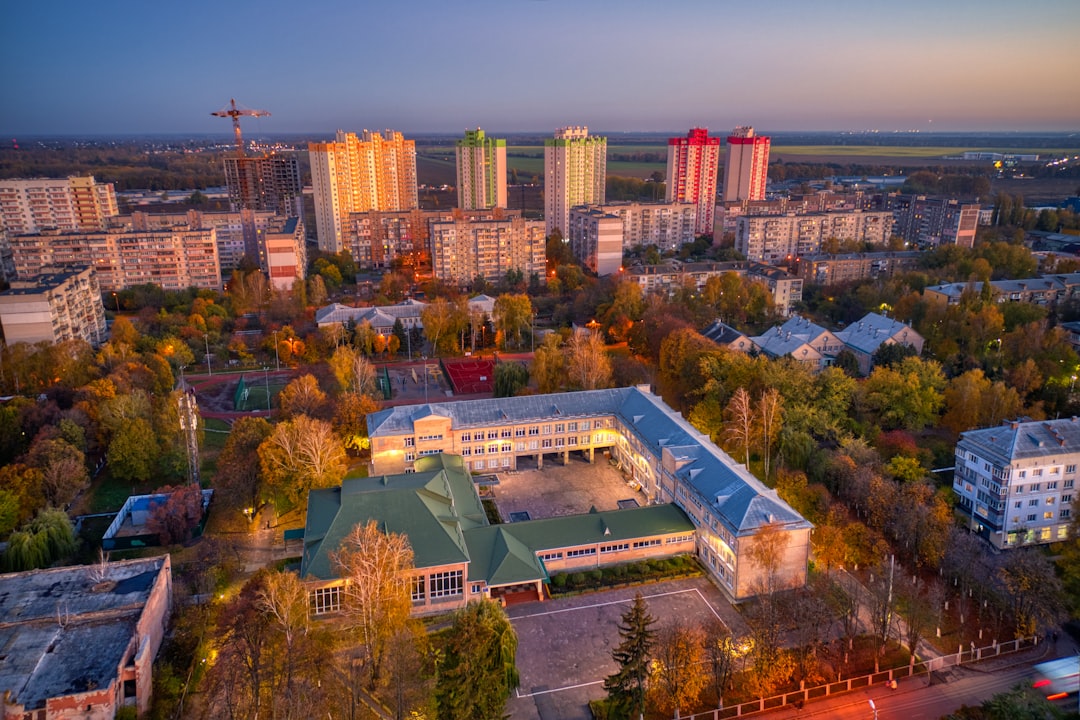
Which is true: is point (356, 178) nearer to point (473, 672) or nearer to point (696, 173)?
point (696, 173)

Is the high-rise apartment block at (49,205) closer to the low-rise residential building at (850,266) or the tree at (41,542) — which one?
the tree at (41,542)

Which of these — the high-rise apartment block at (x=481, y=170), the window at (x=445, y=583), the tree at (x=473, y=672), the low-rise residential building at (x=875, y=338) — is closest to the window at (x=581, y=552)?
the window at (x=445, y=583)

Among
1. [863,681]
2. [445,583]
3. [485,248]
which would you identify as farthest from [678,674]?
[485,248]

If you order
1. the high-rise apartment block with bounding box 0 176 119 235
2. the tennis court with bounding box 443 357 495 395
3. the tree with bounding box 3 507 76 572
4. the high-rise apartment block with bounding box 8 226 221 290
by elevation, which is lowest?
the tennis court with bounding box 443 357 495 395

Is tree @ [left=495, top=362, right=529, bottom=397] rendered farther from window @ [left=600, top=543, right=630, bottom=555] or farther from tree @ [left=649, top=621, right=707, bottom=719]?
tree @ [left=649, top=621, right=707, bottom=719]

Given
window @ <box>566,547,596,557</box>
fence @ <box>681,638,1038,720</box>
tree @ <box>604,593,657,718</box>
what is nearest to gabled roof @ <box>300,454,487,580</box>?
window @ <box>566,547,596,557</box>

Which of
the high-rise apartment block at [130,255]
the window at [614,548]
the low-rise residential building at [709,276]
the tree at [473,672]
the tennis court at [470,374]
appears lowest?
the tennis court at [470,374]
